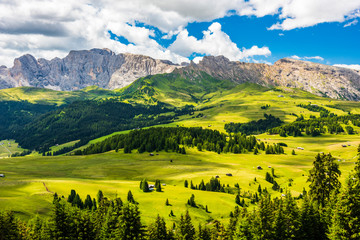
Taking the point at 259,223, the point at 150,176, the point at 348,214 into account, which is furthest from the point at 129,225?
the point at 150,176

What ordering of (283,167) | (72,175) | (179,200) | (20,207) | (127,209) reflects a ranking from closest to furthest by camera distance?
1. (127,209)
2. (20,207)
3. (179,200)
4. (72,175)
5. (283,167)

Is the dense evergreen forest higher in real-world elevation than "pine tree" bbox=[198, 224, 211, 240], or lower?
higher

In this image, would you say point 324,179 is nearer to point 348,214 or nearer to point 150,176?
point 348,214

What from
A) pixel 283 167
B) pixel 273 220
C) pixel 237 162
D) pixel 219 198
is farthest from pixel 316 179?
pixel 237 162

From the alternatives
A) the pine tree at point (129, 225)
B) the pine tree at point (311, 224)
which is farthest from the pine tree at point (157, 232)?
the pine tree at point (311, 224)

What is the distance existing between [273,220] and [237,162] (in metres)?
135

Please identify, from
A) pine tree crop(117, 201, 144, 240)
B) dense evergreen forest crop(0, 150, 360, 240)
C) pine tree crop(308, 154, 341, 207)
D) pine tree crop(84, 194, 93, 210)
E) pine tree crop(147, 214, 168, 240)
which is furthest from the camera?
pine tree crop(84, 194, 93, 210)

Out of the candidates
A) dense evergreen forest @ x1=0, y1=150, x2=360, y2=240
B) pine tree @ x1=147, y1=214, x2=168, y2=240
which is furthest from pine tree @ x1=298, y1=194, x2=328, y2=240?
pine tree @ x1=147, y1=214, x2=168, y2=240

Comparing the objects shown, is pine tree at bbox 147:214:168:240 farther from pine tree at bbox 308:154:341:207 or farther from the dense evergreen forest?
pine tree at bbox 308:154:341:207

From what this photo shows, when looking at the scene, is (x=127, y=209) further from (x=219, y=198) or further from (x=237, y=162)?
(x=237, y=162)

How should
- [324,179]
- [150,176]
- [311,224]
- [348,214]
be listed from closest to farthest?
[348,214] < [311,224] < [324,179] < [150,176]

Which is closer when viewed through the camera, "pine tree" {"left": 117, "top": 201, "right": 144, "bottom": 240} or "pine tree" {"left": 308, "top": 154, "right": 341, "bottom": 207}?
"pine tree" {"left": 117, "top": 201, "right": 144, "bottom": 240}

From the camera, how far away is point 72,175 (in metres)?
145

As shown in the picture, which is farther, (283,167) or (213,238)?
(283,167)
